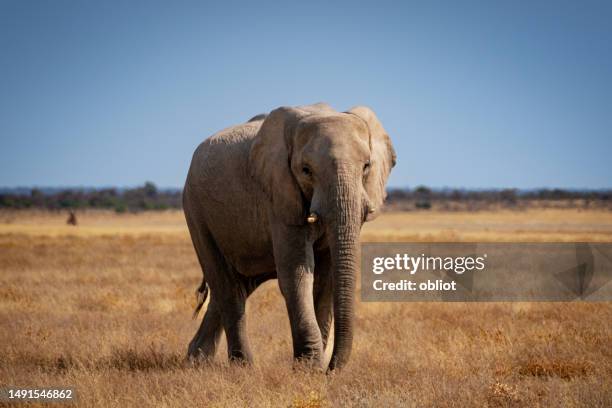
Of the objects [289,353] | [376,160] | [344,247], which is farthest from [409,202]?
[344,247]

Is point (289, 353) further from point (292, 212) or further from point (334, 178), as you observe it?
point (334, 178)

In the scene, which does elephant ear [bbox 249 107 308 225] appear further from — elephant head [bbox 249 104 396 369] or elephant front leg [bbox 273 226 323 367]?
elephant front leg [bbox 273 226 323 367]

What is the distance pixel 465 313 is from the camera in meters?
12.6

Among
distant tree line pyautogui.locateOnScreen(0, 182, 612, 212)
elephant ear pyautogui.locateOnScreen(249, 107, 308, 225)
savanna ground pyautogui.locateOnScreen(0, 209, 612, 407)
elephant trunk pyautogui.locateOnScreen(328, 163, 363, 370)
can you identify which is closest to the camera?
elephant trunk pyautogui.locateOnScreen(328, 163, 363, 370)

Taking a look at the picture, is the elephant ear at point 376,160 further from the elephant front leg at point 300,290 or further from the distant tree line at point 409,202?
the distant tree line at point 409,202

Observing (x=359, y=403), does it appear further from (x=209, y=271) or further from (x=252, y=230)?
(x=209, y=271)

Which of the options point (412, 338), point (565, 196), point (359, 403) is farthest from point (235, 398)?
point (565, 196)

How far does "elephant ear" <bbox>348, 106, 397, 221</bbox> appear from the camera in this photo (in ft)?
23.5

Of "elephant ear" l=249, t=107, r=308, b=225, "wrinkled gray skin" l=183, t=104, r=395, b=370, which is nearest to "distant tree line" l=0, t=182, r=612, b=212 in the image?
"wrinkled gray skin" l=183, t=104, r=395, b=370

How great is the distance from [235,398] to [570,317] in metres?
7.11

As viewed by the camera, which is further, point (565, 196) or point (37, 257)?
point (565, 196)

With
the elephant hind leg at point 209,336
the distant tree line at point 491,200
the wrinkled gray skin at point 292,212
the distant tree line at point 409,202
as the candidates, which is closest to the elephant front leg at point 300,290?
the wrinkled gray skin at point 292,212

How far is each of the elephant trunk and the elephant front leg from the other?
0.36m

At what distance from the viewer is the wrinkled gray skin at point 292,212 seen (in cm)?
661
